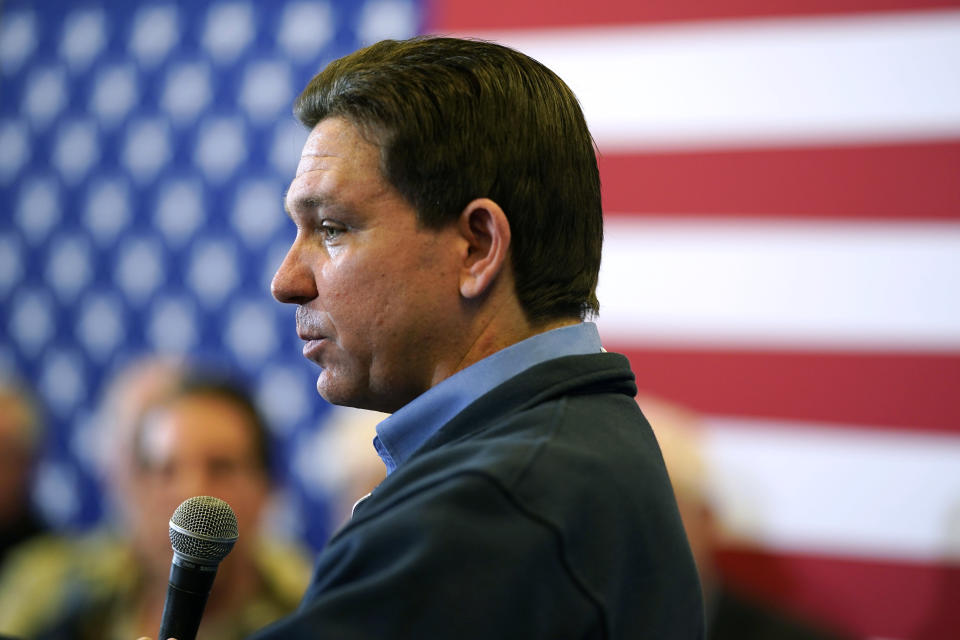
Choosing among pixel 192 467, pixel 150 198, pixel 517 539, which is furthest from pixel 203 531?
pixel 150 198

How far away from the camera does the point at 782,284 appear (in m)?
2.76

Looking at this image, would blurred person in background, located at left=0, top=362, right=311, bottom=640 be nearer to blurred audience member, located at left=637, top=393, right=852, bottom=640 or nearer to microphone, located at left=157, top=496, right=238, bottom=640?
blurred audience member, located at left=637, top=393, right=852, bottom=640

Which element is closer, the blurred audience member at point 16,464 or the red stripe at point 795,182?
the red stripe at point 795,182

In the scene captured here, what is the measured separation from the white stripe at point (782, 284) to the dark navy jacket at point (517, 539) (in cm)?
203

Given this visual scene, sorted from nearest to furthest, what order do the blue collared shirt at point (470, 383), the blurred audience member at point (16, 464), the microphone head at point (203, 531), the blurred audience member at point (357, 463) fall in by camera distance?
the blue collared shirt at point (470, 383)
the microphone head at point (203, 531)
the blurred audience member at point (357, 463)
the blurred audience member at point (16, 464)

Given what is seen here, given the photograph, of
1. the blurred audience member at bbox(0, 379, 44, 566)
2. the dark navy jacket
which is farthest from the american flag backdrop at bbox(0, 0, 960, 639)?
the dark navy jacket

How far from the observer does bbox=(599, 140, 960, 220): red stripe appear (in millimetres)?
2680

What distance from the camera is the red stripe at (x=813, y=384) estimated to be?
263 cm

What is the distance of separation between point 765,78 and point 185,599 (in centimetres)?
233

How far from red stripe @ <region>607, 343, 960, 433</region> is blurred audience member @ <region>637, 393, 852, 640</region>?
0.27 meters

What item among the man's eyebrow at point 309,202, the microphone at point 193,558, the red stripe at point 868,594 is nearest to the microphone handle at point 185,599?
the microphone at point 193,558

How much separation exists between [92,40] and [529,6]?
172 centimetres

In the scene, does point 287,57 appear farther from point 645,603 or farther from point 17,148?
point 645,603

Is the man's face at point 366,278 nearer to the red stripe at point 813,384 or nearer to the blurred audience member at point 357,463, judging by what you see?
the blurred audience member at point 357,463
